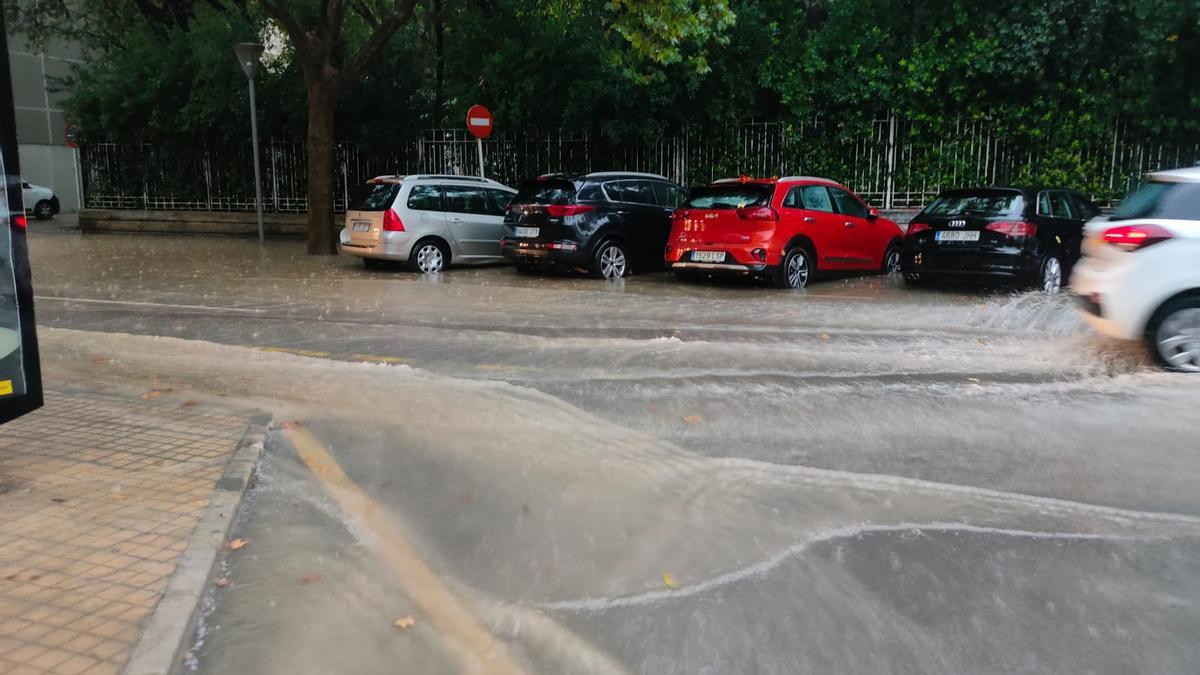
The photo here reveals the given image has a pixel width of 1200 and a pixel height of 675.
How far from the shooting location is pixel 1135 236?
7.33 m

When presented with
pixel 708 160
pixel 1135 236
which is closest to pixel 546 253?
pixel 708 160

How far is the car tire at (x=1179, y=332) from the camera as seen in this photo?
24.0 feet

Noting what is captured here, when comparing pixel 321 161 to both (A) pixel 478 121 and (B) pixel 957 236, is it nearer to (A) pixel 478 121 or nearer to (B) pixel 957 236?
(A) pixel 478 121

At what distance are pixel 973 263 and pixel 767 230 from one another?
2743 mm

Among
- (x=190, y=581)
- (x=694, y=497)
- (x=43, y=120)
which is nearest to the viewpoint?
(x=190, y=581)

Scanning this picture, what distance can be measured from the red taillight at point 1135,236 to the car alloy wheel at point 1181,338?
588 millimetres

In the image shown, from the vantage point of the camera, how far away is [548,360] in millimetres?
8195

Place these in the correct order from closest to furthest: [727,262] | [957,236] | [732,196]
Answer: [957,236] → [727,262] → [732,196]

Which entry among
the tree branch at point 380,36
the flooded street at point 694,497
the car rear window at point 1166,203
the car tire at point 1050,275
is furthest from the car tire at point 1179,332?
the tree branch at point 380,36

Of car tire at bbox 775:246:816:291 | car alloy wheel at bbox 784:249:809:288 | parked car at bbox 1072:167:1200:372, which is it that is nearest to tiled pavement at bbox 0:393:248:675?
parked car at bbox 1072:167:1200:372

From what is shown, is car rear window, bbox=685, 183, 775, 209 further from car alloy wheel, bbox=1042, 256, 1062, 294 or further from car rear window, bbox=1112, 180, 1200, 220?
car rear window, bbox=1112, 180, 1200, 220

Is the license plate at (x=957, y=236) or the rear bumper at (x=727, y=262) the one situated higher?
the license plate at (x=957, y=236)

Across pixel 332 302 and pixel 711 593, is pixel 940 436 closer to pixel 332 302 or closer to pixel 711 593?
pixel 711 593

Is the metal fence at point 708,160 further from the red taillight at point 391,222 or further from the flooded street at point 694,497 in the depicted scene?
the flooded street at point 694,497
